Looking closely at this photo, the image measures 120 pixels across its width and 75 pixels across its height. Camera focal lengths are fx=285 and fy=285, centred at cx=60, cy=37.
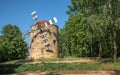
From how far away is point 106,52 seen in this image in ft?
203

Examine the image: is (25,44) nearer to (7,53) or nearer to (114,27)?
(7,53)

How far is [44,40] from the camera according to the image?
5322 centimetres

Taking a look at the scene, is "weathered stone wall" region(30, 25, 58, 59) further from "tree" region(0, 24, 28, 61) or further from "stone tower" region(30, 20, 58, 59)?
"tree" region(0, 24, 28, 61)

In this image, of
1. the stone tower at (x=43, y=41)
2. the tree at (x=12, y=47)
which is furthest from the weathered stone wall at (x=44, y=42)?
the tree at (x=12, y=47)

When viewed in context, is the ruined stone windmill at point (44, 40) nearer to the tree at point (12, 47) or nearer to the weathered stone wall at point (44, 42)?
the weathered stone wall at point (44, 42)

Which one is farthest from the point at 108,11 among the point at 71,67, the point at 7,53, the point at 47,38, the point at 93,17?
the point at 7,53

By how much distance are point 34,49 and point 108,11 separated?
66.2 ft

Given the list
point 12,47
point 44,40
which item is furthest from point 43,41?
point 12,47

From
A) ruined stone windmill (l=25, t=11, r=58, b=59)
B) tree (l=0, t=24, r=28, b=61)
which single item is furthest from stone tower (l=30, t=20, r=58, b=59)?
tree (l=0, t=24, r=28, b=61)

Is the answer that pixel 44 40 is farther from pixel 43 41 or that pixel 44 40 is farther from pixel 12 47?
pixel 12 47

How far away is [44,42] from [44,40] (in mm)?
415

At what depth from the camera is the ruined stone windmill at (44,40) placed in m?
A: 52.9

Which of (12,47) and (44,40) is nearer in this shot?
(44,40)

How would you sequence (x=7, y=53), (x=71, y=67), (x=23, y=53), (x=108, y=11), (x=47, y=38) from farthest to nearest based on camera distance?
(x=23, y=53)
(x=7, y=53)
(x=47, y=38)
(x=108, y=11)
(x=71, y=67)
